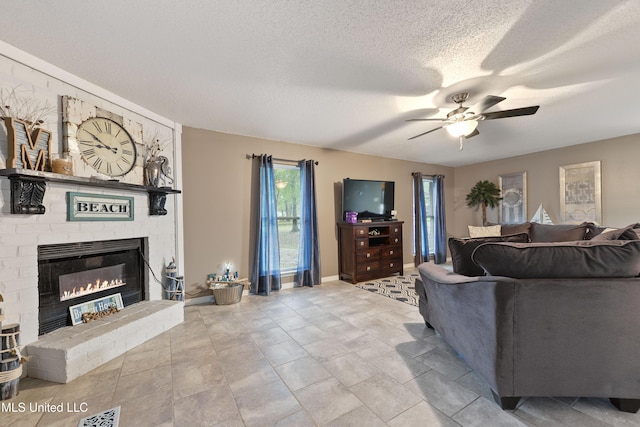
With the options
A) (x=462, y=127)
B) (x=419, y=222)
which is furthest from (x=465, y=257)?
(x=419, y=222)

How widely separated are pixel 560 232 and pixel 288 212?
3987 millimetres

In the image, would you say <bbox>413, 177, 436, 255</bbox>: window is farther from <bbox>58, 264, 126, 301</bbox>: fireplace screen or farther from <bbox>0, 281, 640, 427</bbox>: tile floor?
<bbox>58, 264, 126, 301</bbox>: fireplace screen

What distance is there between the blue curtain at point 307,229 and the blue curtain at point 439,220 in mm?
3295

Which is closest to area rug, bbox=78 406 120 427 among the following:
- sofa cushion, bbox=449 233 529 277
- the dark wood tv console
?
sofa cushion, bbox=449 233 529 277

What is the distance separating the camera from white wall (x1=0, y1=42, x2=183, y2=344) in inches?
71.1

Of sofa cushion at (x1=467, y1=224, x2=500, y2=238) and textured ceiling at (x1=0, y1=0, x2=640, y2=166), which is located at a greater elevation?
textured ceiling at (x1=0, y1=0, x2=640, y2=166)

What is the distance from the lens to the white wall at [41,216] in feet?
5.92

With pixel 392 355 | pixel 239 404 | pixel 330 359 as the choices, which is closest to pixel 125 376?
pixel 239 404

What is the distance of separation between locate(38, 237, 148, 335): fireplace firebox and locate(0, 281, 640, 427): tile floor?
0.57 m

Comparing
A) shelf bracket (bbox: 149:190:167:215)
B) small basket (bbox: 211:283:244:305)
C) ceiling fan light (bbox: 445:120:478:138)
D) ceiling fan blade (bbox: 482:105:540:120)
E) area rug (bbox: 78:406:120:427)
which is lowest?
area rug (bbox: 78:406:120:427)

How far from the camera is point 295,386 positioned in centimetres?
170

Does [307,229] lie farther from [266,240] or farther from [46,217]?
[46,217]

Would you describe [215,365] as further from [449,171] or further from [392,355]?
[449,171]

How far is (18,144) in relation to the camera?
1837mm
